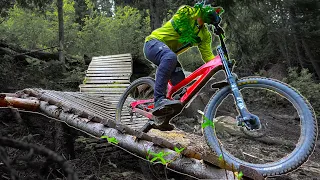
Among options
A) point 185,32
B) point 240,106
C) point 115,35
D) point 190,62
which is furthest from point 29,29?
point 240,106

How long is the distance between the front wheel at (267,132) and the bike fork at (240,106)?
0.09m

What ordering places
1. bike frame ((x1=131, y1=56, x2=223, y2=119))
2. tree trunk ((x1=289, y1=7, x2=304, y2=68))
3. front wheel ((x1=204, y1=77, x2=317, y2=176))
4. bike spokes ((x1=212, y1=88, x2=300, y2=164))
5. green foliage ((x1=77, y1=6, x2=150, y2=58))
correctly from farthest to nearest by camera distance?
green foliage ((x1=77, y1=6, x2=150, y2=58)) → tree trunk ((x1=289, y1=7, x2=304, y2=68)) → bike spokes ((x1=212, y1=88, x2=300, y2=164)) → bike frame ((x1=131, y1=56, x2=223, y2=119)) → front wheel ((x1=204, y1=77, x2=317, y2=176))

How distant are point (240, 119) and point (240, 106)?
0.36ft

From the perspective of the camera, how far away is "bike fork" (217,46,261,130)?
8.18 ft

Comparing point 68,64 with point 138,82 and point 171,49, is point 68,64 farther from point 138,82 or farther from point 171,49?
point 171,49

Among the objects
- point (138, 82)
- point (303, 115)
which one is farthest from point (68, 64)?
point (303, 115)

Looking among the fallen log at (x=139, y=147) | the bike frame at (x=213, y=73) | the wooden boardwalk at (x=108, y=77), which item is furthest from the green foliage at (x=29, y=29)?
the bike frame at (x=213, y=73)

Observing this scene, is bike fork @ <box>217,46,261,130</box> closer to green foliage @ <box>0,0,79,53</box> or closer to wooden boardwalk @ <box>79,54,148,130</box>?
wooden boardwalk @ <box>79,54,148,130</box>

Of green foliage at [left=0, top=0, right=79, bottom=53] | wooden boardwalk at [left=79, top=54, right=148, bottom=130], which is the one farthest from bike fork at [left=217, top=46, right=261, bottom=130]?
green foliage at [left=0, top=0, right=79, bottom=53]

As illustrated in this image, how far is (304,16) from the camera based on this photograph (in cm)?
1040

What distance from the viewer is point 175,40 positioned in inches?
133

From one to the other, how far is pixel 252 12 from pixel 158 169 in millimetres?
7436

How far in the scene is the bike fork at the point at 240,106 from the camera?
98.2 inches

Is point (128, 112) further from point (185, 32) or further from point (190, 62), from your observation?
point (190, 62)
